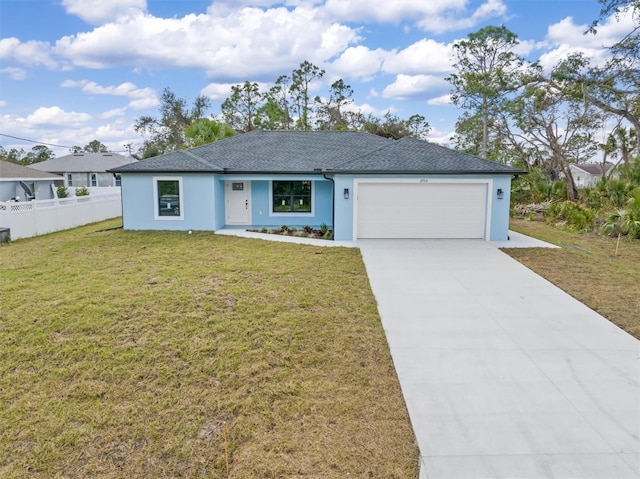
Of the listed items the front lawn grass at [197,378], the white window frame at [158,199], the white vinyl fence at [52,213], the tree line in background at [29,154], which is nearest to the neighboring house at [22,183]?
the white vinyl fence at [52,213]

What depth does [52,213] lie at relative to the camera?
17547 mm

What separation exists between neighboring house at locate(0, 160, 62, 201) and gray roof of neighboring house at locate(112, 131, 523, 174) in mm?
13121

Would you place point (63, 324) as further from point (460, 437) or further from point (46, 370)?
point (460, 437)

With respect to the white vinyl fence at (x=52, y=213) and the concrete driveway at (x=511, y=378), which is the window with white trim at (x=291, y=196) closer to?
the concrete driveway at (x=511, y=378)

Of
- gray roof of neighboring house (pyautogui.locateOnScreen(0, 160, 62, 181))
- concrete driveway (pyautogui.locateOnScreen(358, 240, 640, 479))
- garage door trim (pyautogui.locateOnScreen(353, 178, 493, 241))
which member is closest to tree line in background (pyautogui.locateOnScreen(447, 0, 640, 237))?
garage door trim (pyautogui.locateOnScreen(353, 178, 493, 241))

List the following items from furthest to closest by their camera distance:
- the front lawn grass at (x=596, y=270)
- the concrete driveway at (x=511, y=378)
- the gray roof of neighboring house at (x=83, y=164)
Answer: the gray roof of neighboring house at (x=83, y=164), the front lawn grass at (x=596, y=270), the concrete driveway at (x=511, y=378)

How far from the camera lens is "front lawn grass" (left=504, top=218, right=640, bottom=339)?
7.73 metres

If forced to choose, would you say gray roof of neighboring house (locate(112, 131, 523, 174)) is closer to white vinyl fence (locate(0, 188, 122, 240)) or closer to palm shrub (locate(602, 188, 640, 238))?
white vinyl fence (locate(0, 188, 122, 240))

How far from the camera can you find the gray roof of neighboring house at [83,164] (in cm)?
3581

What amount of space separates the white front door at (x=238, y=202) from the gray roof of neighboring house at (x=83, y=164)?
23756 mm

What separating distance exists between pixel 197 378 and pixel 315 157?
501 inches

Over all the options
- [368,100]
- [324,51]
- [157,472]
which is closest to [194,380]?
[157,472]

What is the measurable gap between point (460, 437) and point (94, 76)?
1150 inches

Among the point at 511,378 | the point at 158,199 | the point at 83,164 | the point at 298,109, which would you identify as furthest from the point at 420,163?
the point at 83,164
